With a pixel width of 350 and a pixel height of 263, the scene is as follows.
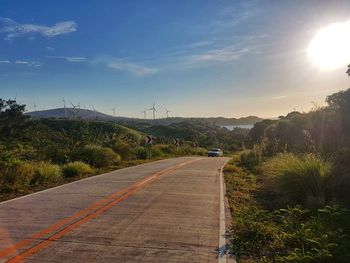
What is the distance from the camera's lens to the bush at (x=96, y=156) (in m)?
27.7

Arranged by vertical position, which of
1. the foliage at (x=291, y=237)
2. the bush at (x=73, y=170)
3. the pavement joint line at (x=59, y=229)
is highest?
the bush at (x=73, y=170)

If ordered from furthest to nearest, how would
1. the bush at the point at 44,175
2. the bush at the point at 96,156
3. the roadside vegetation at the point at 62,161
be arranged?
1. the bush at the point at 96,156
2. the bush at the point at 44,175
3. the roadside vegetation at the point at 62,161

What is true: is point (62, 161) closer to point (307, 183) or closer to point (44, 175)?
point (44, 175)

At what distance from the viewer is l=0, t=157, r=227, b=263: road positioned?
7.18 meters

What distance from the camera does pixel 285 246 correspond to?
26.3ft

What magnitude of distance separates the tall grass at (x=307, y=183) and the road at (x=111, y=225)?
2.01m

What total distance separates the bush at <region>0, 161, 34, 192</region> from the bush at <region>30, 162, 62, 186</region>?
332 mm

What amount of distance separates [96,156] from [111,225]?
19.1 m

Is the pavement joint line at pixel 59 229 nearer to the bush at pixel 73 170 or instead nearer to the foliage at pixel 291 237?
the foliage at pixel 291 237

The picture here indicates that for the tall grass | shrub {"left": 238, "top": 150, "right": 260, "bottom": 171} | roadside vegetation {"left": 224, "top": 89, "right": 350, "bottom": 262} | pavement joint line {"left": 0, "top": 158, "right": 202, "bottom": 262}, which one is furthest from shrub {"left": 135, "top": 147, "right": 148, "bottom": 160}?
the tall grass

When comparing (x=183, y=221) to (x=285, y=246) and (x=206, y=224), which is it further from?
(x=285, y=246)

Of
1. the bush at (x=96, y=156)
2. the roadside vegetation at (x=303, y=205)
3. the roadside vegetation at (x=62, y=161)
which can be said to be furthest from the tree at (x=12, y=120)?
the roadside vegetation at (x=303, y=205)

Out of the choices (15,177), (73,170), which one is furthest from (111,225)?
(73,170)

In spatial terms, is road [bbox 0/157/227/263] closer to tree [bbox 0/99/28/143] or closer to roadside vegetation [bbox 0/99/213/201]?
roadside vegetation [bbox 0/99/213/201]
